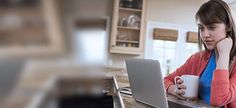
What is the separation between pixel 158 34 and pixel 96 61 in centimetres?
465

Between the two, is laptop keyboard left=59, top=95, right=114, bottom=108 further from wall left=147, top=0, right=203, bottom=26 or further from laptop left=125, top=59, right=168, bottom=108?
wall left=147, top=0, right=203, bottom=26

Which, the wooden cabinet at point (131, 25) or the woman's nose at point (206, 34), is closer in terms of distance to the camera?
the woman's nose at point (206, 34)

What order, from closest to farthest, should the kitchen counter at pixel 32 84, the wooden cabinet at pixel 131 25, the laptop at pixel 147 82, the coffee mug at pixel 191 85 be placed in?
1. the kitchen counter at pixel 32 84
2. the laptop at pixel 147 82
3. the coffee mug at pixel 191 85
4. the wooden cabinet at pixel 131 25

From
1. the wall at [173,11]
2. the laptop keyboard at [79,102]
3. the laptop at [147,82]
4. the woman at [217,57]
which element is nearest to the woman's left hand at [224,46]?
the woman at [217,57]

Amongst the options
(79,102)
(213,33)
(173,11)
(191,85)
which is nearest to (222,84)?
(191,85)

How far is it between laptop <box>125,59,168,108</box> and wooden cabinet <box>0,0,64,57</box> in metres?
0.82

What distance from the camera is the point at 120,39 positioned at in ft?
15.1

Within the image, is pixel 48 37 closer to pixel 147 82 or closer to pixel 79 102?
pixel 79 102

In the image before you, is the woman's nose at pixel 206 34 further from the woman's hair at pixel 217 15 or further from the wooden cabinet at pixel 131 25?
the wooden cabinet at pixel 131 25

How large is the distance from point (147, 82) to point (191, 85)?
195 mm

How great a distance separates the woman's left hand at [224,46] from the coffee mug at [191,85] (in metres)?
0.14

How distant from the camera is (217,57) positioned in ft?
3.73

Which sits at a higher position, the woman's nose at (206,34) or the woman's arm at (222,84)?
the woman's nose at (206,34)

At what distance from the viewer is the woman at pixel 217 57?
1045 millimetres
